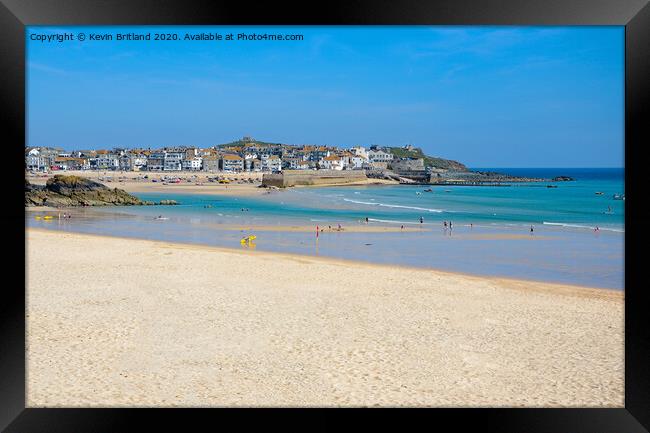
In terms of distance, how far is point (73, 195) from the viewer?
29.2 meters

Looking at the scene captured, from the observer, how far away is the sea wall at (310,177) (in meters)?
58.8

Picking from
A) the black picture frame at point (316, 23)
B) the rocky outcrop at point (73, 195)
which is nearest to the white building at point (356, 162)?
the rocky outcrop at point (73, 195)

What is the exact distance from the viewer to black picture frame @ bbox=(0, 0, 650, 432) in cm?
306

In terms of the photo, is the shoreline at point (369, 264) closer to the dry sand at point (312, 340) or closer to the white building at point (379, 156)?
the dry sand at point (312, 340)

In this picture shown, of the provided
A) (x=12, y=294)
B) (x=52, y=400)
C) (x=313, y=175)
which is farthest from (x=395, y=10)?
(x=313, y=175)

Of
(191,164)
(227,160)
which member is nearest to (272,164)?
(227,160)

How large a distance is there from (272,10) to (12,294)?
6.81 ft

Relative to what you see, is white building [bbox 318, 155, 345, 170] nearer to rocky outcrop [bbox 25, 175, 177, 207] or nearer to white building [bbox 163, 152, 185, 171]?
white building [bbox 163, 152, 185, 171]

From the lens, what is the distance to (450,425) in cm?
305

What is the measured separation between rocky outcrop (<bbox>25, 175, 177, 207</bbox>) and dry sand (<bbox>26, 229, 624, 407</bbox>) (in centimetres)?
1979

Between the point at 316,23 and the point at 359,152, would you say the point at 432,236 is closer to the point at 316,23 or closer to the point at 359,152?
the point at 316,23

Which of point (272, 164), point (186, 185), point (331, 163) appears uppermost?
point (272, 164)

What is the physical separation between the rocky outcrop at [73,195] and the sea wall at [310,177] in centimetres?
2798

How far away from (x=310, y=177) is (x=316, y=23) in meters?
60.4
